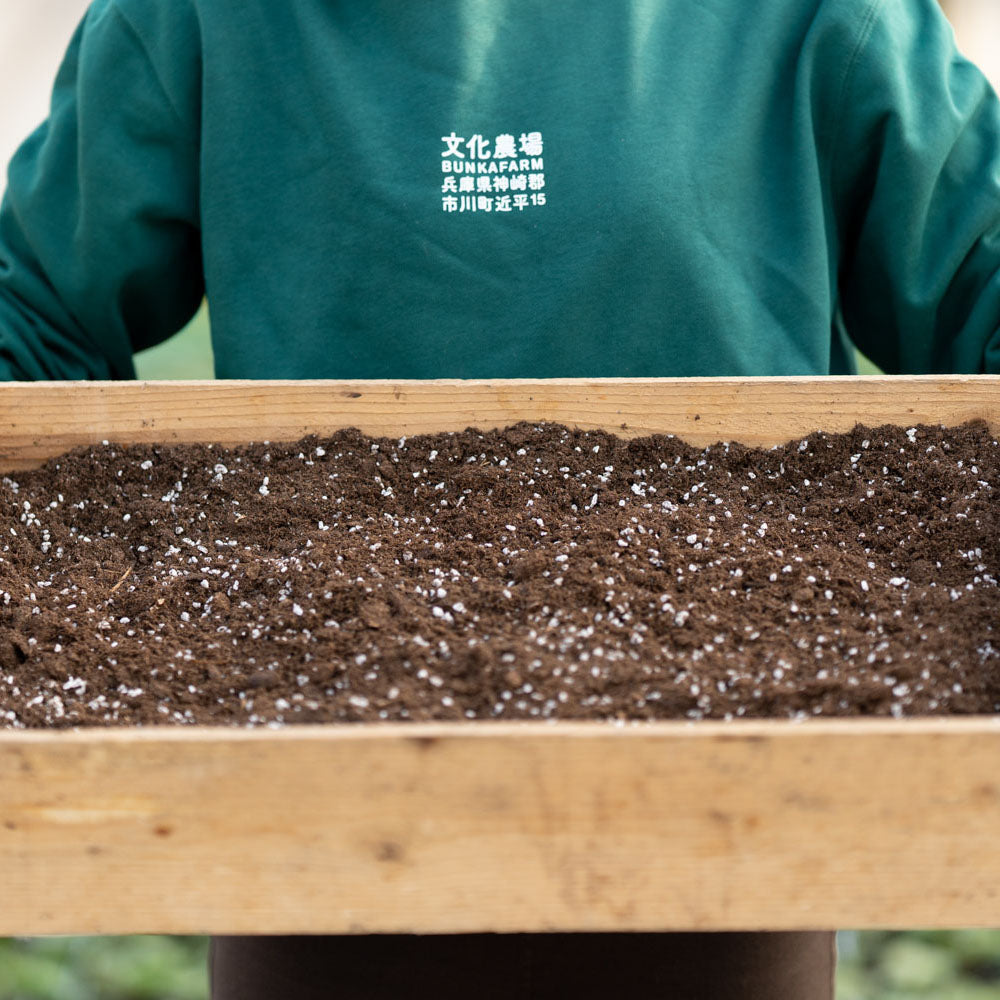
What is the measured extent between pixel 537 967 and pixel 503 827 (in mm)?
508

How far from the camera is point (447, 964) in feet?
3.96

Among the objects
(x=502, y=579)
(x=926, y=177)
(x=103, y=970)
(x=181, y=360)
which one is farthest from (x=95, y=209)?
(x=181, y=360)

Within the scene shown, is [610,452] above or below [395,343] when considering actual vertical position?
below

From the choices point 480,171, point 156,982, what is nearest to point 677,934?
point 480,171

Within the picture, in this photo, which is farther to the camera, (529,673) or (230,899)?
(529,673)

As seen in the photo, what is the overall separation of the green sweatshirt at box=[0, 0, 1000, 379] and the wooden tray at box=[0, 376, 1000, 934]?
84 cm

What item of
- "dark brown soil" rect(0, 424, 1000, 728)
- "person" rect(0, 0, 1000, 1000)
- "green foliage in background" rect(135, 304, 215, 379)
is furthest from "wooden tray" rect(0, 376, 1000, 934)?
"green foliage in background" rect(135, 304, 215, 379)

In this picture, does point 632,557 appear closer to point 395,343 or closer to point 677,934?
point 677,934

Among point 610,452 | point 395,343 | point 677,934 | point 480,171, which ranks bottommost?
point 677,934

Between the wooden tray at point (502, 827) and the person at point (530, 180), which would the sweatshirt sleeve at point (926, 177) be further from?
the wooden tray at point (502, 827)

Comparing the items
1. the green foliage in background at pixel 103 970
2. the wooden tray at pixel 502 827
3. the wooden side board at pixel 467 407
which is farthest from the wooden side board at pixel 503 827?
the green foliage in background at pixel 103 970

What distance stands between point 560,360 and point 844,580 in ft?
1.85

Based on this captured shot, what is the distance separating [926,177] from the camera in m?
1.45

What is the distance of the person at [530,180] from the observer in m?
1.47
